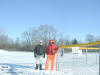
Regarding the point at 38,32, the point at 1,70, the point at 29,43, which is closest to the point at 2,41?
the point at 29,43

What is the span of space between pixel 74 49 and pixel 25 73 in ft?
7.15

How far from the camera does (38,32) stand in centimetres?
6912

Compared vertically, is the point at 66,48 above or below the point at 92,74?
above

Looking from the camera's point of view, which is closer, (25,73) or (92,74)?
(92,74)

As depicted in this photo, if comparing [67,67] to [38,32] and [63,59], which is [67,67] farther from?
[38,32]

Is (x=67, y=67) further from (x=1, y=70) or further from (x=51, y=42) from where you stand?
(x=1, y=70)

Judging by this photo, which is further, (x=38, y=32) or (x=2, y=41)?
(x=38, y=32)

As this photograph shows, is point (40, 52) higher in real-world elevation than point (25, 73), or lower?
higher

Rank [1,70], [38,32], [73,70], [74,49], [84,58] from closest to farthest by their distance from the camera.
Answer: [74,49]
[73,70]
[84,58]
[1,70]
[38,32]

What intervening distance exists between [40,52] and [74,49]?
202cm

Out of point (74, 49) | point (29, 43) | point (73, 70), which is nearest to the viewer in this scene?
point (74, 49)

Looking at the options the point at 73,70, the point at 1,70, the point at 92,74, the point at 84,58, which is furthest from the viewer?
the point at 1,70

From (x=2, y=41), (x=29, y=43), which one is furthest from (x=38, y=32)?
(x=2, y=41)

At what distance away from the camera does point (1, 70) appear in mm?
5824
